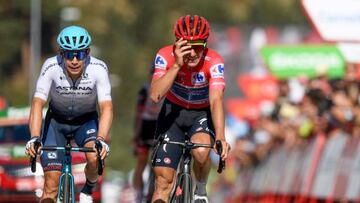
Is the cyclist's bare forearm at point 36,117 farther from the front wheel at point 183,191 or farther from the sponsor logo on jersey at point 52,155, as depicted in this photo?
the front wheel at point 183,191

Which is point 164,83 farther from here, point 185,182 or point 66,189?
point 66,189

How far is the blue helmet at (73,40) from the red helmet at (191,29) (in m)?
1.02

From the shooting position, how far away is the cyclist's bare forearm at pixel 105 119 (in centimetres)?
1569

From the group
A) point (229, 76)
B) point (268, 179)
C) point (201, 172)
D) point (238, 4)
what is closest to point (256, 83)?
point (229, 76)

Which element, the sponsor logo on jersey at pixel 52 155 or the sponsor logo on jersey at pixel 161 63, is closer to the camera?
the sponsor logo on jersey at pixel 161 63

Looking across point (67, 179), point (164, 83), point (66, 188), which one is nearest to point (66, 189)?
point (66, 188)

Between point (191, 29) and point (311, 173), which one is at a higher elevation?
point (191, 29)

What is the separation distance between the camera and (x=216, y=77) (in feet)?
52.2

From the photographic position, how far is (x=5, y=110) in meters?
→ 24.8

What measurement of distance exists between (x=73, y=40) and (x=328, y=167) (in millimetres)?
7742

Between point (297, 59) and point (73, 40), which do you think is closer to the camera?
point (73, 40)

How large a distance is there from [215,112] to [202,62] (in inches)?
25.0

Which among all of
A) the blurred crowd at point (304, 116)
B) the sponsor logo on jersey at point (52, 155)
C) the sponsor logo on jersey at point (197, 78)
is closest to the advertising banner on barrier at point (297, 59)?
the blurred crowd at point (304, 116)

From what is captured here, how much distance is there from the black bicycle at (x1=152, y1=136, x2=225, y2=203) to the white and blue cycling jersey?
0.91 meters
